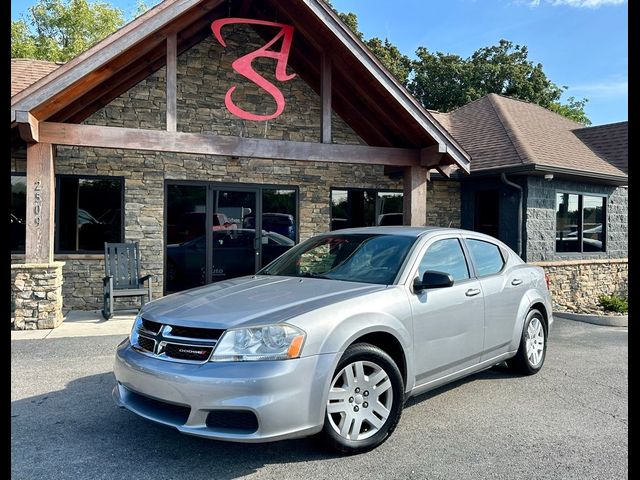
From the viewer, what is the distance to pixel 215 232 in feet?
35.2

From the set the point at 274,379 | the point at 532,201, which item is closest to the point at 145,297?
the point at 274,379

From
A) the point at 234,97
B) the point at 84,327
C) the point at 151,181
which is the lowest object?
the point at 84,327

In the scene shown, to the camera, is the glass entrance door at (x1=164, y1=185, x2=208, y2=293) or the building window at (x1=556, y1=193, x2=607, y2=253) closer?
the glass entrance door at (x1=164, y1=185, x2=208, y2=293)

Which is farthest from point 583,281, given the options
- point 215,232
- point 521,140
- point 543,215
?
point 215,232

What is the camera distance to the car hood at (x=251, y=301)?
134 inches

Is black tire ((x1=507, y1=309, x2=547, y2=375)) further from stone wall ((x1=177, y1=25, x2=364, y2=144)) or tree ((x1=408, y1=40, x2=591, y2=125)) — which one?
tree ((x1=408, y1=40, x2=591, y2=125))

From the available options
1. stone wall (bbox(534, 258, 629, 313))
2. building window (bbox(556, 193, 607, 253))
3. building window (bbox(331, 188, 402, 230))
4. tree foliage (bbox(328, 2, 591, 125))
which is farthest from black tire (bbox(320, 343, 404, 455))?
tree foliage (bbox(328, 2, 591, 125))

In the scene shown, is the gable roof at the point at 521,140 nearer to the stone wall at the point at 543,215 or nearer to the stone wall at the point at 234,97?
the stone wall at the point at 543,215

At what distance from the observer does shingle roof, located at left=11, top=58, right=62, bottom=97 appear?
10.5 m

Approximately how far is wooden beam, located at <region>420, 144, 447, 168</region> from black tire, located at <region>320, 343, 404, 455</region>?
20.4 ft

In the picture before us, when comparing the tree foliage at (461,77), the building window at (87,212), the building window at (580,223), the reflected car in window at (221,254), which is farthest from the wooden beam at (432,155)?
the tree foliage at (461,77)

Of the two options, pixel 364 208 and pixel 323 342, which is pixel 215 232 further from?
pixel 323 342

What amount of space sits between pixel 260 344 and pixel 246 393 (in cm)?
32

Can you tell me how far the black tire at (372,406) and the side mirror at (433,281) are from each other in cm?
70
